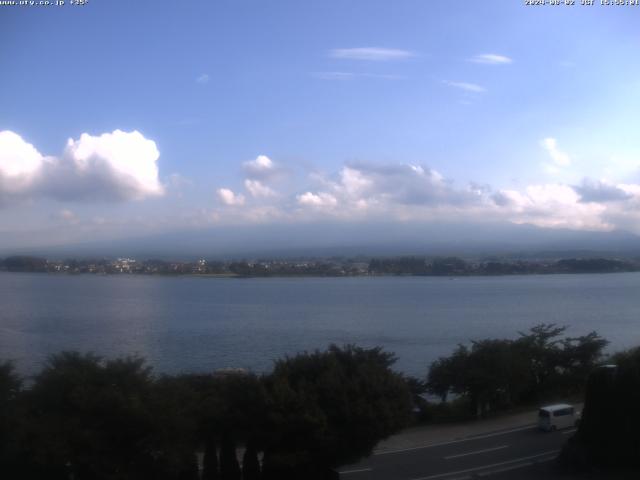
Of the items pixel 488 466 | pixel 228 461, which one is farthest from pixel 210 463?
pixel 488 466

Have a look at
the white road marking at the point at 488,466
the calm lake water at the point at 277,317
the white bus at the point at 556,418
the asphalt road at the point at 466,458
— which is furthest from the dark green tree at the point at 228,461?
the calm lake water at the point at 277,317

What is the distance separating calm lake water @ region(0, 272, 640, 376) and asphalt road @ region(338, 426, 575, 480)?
33.6 ft

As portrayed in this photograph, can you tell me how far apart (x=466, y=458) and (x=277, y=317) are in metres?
25.3

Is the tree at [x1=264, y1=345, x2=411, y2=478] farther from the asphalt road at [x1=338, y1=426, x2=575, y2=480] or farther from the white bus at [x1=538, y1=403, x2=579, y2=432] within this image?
the white bus at [x1=538, y1=403, x2=579, y2=432]

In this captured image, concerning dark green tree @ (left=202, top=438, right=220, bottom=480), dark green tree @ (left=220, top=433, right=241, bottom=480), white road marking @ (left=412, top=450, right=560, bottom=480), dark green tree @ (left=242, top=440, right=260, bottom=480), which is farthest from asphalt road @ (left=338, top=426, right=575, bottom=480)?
dark green tree @ (left=202, top=438, right=220, bottom=480)

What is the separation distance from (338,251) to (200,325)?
8111cm

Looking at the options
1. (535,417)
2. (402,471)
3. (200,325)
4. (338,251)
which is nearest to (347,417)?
(402,471)

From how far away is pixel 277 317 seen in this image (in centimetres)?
3438

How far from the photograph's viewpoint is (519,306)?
4103 centimetres

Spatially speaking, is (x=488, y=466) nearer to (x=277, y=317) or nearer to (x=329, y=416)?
(x=329, y=416)

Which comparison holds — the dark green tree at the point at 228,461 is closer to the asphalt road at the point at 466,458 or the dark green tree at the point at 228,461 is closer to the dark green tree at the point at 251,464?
the dark green tree at the point at 251,464

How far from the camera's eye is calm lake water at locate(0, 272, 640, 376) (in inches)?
940

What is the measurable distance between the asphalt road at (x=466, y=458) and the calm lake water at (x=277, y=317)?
10237 mm

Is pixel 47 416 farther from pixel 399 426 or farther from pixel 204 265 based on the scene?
pixel 204 265
